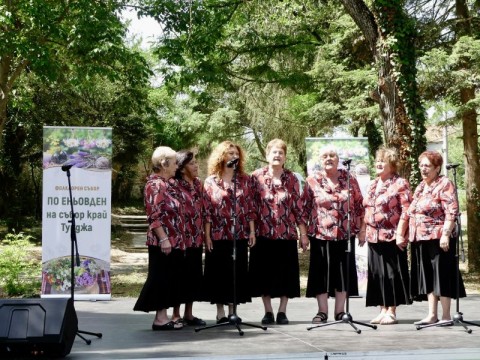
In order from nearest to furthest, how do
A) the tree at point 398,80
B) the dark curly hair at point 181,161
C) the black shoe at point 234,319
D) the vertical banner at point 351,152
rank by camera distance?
the black shoe at point 234,319 < the dark curly hair at point 181,161 < the vertical banner at point 351,152 < the tree at point 398,80

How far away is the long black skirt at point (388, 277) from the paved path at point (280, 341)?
0.27 meters

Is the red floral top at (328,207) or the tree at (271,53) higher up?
the tree at (271,53)

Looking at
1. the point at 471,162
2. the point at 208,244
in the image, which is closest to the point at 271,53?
the point at 471,162

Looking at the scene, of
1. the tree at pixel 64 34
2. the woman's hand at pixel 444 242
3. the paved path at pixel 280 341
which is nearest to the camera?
the paved path at pixel 280 341

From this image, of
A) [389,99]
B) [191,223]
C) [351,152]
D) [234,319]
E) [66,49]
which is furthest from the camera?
[66,49]

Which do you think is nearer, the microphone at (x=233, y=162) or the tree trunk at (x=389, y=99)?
the microphone at (x=233, y=162)

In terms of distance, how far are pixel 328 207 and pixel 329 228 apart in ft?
0.64

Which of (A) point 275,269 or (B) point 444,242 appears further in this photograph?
(A) point 275,269

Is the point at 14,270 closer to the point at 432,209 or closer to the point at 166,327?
the point at 166,327

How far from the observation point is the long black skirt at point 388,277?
696 cm

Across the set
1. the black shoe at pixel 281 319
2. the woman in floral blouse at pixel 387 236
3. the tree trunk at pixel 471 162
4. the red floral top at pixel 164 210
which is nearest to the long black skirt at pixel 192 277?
the red floral top at pixel 164 210

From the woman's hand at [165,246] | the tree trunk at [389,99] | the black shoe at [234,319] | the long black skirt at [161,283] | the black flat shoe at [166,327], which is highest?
the tree trunk at [389,99]

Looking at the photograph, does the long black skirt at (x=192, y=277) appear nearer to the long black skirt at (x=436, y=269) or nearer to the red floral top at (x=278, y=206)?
the red floral top at (x=278, y=206)

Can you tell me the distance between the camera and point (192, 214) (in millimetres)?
6805
